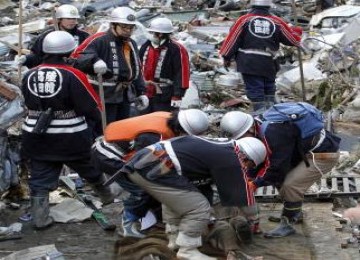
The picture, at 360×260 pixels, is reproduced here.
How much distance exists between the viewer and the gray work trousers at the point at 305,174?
7.00 meters

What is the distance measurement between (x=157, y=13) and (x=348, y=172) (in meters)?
9.85

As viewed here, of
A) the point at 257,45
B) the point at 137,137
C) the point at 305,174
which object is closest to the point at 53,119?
the point at 137,137

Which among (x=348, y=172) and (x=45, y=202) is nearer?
(x=45, y=202)

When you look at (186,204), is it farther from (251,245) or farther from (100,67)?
(100,67)

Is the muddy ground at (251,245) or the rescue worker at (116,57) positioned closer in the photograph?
the muddy ground at (251,245)

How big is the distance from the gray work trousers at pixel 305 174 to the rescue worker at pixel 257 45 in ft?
10.0

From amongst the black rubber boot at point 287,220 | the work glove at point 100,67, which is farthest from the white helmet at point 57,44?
the black rubber boot at point 287,220

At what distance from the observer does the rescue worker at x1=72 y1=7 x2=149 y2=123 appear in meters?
8.20

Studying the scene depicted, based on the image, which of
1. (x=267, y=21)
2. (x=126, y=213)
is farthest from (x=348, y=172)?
(x=126, y=213)

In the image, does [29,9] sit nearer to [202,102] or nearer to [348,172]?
[202,102]

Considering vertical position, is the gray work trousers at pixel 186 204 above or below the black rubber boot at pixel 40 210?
above

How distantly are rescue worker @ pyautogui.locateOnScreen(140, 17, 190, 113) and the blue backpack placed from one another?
2.53 metres

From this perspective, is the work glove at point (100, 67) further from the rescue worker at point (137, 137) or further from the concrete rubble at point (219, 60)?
the rescue worker at point (137, 137)

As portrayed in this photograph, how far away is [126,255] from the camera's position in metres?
6.45
